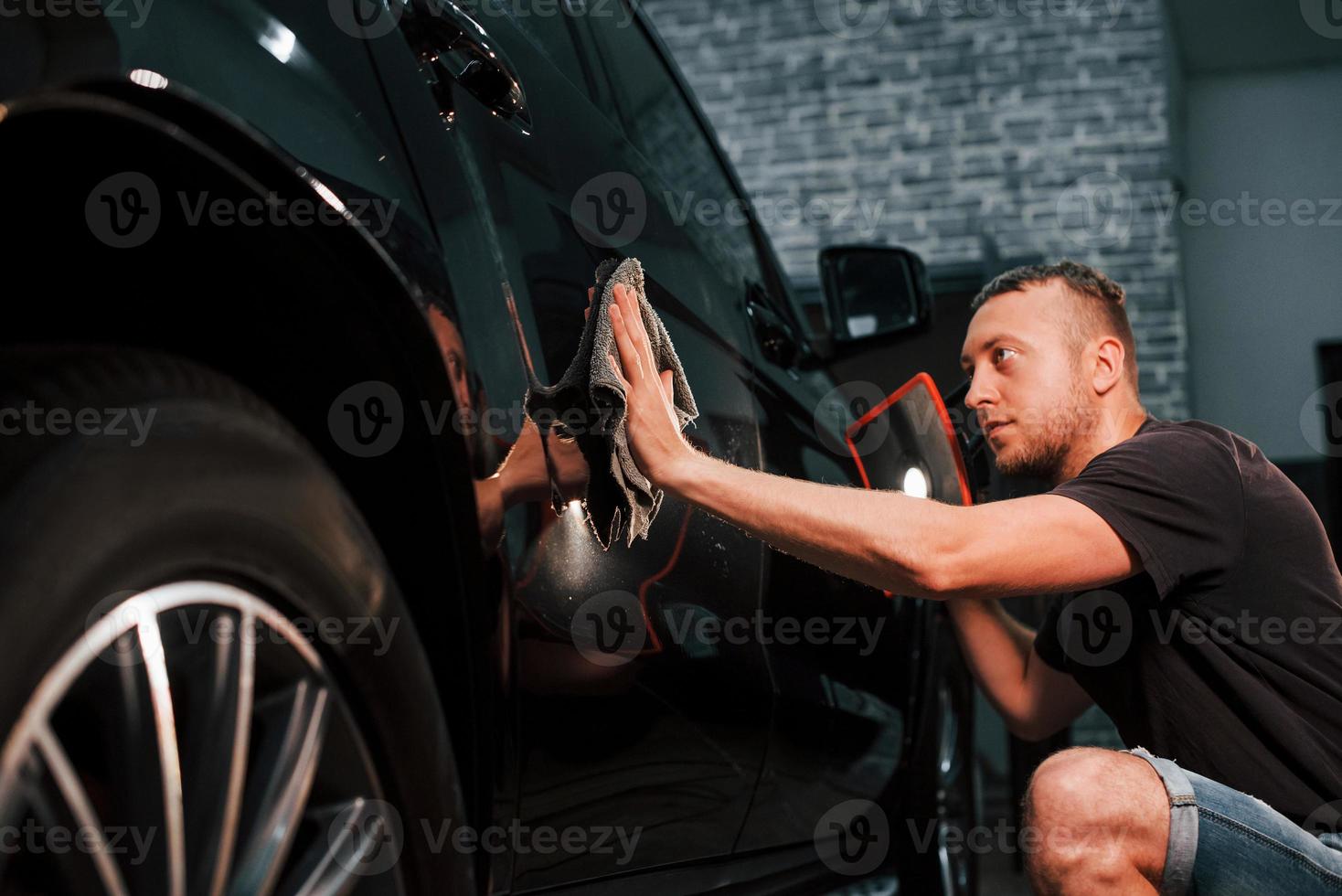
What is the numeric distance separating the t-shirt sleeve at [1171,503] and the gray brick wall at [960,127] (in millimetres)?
4540

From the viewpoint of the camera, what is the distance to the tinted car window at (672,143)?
1.69 m

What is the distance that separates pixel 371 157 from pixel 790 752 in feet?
3.26

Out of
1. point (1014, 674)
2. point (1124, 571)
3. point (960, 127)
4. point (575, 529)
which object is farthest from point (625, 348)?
point (960, 127)

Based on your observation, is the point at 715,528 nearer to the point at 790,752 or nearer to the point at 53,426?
the point at 790,752

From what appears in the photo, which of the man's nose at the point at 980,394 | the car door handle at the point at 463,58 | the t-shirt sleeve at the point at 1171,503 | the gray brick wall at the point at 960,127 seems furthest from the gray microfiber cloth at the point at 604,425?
the gray brick wall at the point at 960,127

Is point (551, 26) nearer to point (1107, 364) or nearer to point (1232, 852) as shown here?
point (1107, 364)

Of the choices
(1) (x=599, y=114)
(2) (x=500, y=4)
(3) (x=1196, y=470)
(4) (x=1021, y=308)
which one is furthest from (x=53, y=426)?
(4) (x=1021, y=308)

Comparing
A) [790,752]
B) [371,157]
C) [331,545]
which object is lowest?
[790,752]

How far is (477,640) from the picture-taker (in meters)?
1.04

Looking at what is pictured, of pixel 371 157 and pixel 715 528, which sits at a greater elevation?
pixel 371 157

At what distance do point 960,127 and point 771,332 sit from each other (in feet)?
14.9

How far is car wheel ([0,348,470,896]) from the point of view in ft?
2.33

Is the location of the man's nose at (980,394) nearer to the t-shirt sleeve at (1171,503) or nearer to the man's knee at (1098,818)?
the t-shirt sleeve at (1171,503)

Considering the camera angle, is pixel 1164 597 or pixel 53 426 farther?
pixel 1164 597
